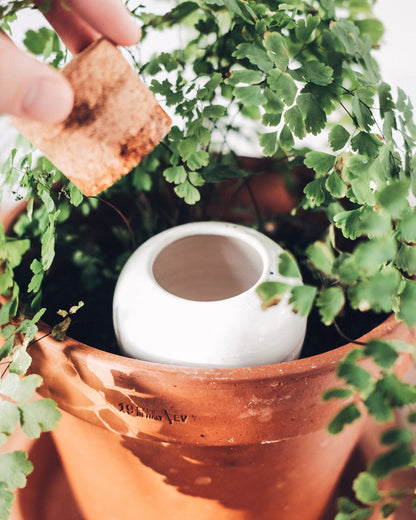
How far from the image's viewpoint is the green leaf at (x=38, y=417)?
0.46 metres

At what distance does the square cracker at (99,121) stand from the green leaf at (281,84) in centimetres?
12

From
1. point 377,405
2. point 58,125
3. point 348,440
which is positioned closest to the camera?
point 377,405

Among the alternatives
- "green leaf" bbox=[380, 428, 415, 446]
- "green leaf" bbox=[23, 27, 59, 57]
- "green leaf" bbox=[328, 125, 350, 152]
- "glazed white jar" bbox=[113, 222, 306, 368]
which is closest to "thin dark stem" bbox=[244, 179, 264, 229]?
"glazed white jar" bbox=[113, 222, 306, 368]

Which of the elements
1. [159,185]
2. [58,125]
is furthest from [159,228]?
[58,125]

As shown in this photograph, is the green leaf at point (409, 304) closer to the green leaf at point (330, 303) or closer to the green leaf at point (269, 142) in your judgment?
the green leaf at point (330, 303)

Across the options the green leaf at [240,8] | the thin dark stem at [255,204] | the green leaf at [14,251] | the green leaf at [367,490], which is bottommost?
the thin dark stem at [255,204]

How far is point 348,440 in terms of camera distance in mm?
665

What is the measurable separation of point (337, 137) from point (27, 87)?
0.33 meters

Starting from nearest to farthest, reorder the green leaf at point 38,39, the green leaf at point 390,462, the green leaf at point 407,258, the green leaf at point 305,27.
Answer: the green leaf at point 390,462 → the green leaf at point 407,258 → the green leaf at point 305,27 → the green leaf at point 38,39

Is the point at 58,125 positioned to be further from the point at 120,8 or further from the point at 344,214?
the point at 344,214

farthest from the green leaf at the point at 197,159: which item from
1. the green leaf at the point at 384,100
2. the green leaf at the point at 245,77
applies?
the green leaf at the point at 384,100

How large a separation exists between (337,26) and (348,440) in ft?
1.75

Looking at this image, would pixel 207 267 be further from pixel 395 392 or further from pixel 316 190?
pixel 395 392

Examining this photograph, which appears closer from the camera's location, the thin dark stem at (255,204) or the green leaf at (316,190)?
the green leaf at (316,190)
